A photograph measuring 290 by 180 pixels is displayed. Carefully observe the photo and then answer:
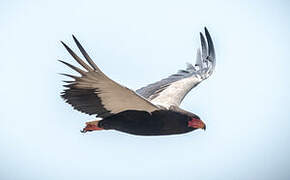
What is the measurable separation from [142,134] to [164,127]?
444 mm

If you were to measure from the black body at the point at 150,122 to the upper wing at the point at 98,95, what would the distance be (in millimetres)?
142

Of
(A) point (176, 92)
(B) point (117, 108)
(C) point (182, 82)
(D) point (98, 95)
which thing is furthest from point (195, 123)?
(C) point (182, 82)

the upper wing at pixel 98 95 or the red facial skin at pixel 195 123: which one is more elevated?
the upper wing at pixel 98 95

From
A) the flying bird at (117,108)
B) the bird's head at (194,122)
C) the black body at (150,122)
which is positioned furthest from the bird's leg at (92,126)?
the bird's head at (194,122)

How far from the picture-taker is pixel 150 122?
12.3 meters

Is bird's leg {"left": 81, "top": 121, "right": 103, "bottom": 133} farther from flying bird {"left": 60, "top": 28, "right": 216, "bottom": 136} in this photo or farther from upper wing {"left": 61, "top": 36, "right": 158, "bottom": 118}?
upper wing {"left": 61, "top": 36, "right": 158, "bottom": 118}

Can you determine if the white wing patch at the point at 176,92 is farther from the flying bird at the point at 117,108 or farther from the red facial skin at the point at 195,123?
the red facial skin at the point at 195,123

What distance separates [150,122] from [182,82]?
3745 millimetres

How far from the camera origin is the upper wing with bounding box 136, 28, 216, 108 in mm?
14766

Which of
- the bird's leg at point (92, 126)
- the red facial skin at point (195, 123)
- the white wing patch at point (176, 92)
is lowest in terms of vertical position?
the bird's leg at point (92, 126)

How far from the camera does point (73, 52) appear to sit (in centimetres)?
1052

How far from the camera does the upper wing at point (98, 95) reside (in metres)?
11.2
